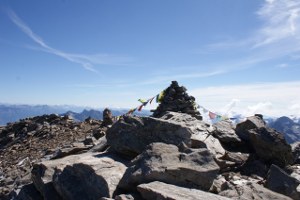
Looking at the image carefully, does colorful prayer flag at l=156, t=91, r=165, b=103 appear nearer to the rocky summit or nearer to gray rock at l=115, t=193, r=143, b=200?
the rocky summit

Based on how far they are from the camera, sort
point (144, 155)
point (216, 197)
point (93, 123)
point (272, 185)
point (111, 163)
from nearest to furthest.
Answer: point (216, 197)
point (144, 155)
point (272, 185)
point (111, 163)
point (93, 123)

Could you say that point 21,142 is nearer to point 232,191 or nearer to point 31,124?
point 31,124

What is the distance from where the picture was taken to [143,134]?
1642cm

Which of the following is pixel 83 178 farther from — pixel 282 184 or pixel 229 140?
pixel 229 140

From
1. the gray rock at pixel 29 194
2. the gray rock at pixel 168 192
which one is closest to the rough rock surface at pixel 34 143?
the gray rock at pixel 29 194

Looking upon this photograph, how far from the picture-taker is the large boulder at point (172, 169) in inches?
469

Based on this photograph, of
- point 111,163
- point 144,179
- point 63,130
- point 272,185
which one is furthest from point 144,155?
point 63,130

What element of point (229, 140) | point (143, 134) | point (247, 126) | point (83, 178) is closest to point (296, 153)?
point (247, 126)

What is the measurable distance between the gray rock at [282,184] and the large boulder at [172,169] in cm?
321

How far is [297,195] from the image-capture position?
13625 millimetres

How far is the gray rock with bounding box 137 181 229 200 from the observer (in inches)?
409

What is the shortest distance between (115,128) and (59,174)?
4.02 metres

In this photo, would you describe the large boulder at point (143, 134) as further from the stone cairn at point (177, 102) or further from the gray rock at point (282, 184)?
the stone cairn at point (177, 102)

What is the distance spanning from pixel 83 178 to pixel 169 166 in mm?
4007
